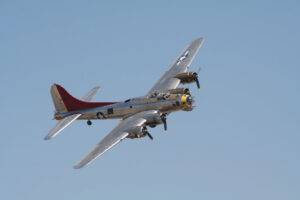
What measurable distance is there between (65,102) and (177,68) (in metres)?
14.2

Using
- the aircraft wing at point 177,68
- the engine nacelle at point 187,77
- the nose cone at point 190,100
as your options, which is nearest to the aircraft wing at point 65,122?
the aircraft wing at point 177,68

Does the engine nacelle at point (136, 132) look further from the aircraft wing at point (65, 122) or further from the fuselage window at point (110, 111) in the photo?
the aircraft wing at point (65, 122)

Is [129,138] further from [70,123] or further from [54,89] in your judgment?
[54,89]

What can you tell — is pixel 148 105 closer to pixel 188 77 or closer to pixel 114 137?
pixel 114 137

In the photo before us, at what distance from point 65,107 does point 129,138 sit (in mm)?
14393

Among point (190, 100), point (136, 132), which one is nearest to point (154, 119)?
point (136, 132)

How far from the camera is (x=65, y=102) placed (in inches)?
2603

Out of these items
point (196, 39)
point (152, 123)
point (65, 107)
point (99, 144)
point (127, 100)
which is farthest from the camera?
point (196, 39)

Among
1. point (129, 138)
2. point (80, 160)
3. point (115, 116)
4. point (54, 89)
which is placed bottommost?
point (80, 160)

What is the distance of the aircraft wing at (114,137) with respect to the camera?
163ft

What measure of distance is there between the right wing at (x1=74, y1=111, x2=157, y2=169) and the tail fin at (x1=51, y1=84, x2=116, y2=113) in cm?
763

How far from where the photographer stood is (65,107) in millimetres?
66000

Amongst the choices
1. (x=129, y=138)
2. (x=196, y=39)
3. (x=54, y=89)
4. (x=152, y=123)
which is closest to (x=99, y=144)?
(x=129, y=138)

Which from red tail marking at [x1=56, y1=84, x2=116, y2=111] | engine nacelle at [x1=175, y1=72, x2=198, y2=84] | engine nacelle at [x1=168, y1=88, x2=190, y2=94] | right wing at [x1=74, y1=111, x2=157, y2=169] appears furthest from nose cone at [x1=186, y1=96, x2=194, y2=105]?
red tail marking at [x1=56, y1=84, x2=116, y2=111]
